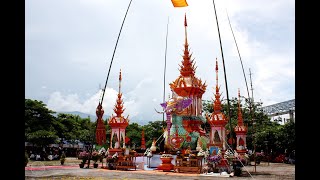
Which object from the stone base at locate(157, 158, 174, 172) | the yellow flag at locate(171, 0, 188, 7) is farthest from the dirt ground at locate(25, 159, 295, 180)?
the yellow flag at locate(171, 0, 188, 7)

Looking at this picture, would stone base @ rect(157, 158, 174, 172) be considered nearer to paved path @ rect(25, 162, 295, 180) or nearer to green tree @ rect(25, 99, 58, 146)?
paved path @ rect(25, 162, 295, 180)

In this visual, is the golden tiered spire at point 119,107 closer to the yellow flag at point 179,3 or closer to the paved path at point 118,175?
the paved path at point 118,175

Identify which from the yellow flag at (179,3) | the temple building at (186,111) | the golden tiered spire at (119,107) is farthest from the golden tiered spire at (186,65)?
the yellow flag at (179,3)

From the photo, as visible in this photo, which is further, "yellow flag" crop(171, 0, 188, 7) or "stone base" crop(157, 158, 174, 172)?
"stone base" crop(157, 158, 174, 172)

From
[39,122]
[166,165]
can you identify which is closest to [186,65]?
[166,165]

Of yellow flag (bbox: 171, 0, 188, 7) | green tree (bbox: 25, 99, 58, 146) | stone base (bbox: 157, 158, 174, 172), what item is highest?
yellow flag (bbox: 171, 0, 188, 7)

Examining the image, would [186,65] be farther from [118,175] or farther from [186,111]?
[118,175]

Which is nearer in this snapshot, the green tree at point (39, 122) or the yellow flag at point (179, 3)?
the yellow flag at point (179, 3)

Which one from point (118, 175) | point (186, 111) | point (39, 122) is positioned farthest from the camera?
point (39, 122)

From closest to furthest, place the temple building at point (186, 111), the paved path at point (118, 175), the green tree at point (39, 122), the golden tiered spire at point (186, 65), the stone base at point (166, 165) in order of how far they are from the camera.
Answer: the paved path at point (118, 175), the stone base at point (166, 165), the temple building at point (186, 111), the golden tiered spire at point (186, 65), the green tree at point (39, 122)

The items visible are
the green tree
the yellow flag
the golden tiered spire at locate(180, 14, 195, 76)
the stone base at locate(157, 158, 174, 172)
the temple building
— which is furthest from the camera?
the green tree
